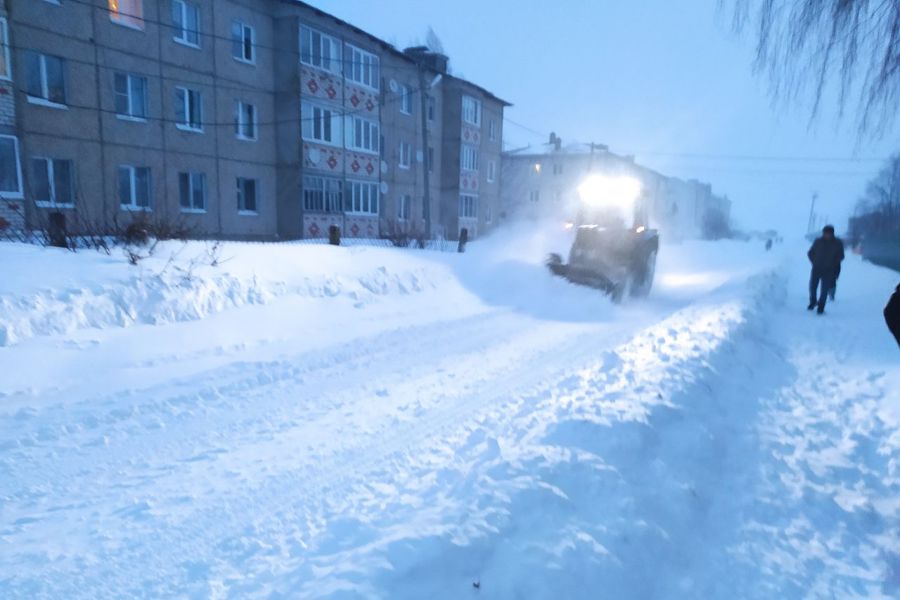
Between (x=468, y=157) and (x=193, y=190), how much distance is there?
20.3m

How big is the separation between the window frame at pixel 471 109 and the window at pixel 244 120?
1641 cm

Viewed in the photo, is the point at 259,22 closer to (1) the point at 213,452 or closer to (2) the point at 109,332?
(2) the point at 109,332

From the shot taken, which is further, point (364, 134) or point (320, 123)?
point (364, 134)

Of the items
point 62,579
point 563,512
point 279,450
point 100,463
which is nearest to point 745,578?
point 563,512

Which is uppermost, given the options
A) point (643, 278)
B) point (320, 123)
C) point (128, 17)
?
point (128, 17)

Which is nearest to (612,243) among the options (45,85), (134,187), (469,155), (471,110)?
(134,187)

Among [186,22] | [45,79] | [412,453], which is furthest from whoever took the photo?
[186,22]

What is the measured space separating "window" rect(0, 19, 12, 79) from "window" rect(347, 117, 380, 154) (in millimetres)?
13489

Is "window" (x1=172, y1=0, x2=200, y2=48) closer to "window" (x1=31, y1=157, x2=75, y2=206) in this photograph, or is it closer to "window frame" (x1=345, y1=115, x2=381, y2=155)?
"window" (x1=31, y1=157, x2=75, y2=206)

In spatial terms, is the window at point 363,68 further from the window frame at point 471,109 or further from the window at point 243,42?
the window frame at point 471,109

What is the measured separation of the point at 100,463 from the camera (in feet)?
13.3

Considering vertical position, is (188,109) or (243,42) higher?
(243,42)

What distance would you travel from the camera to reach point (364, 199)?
28.2 m

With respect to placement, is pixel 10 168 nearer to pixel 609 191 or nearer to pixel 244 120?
pixel 244 120
